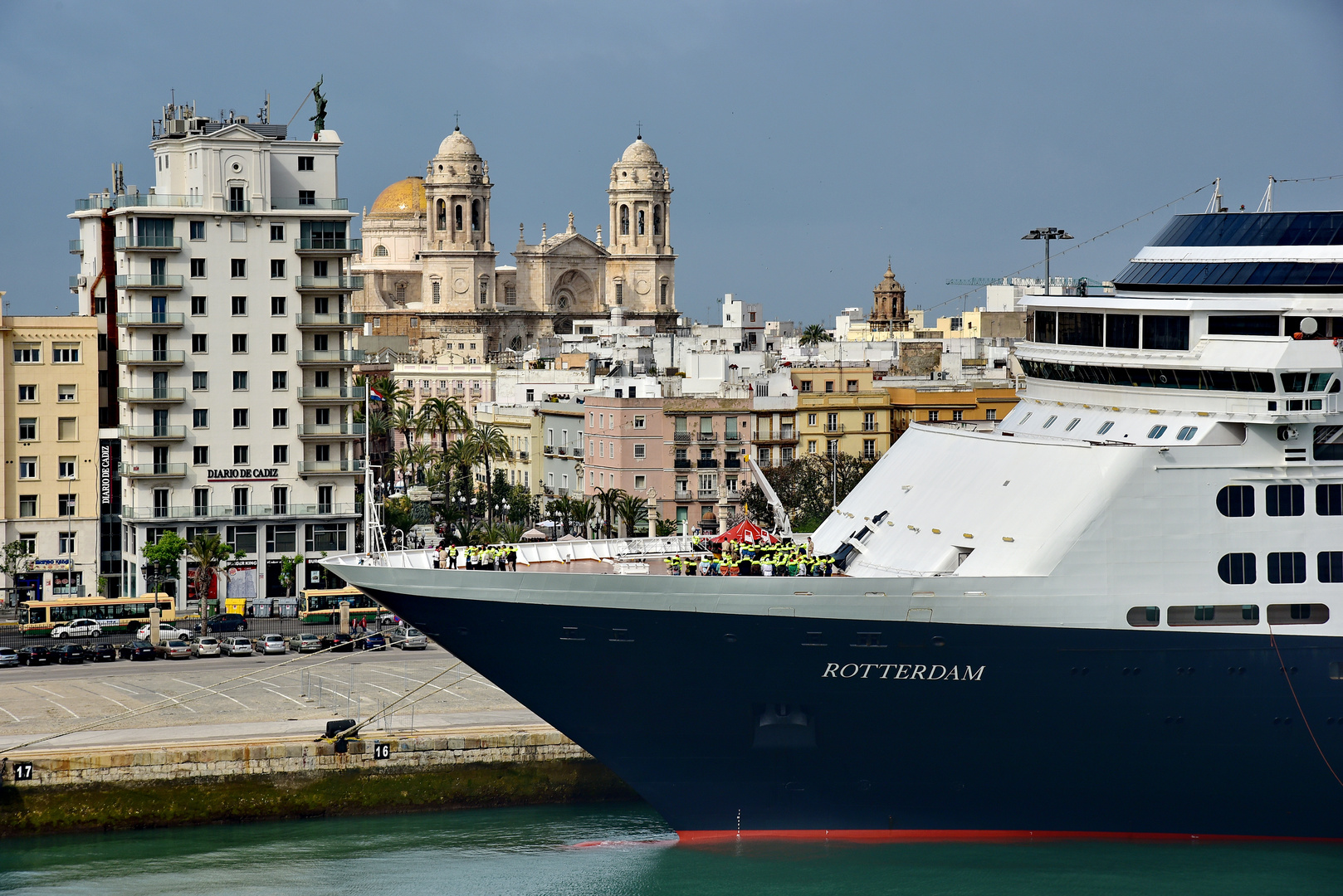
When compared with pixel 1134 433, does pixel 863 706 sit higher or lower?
lower

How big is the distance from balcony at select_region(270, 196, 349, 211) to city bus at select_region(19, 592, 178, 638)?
12.6 m

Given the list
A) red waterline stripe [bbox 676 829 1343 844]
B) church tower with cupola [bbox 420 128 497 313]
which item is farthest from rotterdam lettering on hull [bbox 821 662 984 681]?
church tower with cupola [bbox 420 128 497 313]

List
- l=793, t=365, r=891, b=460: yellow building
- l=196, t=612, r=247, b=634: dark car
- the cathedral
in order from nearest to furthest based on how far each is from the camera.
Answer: l=196, t=612, r=247, b=634: dark car
l=793, t=365, r=891, b=460: yellow building
the cathedral

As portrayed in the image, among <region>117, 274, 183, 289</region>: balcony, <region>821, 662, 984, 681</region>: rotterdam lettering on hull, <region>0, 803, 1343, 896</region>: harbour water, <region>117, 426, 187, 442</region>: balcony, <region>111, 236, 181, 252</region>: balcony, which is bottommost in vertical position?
<region>0, 803, 1343, 896</region>: harbour water

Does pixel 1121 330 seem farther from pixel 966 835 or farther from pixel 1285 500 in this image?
pixel 966 835

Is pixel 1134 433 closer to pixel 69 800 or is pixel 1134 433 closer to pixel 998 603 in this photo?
pixel 998 603

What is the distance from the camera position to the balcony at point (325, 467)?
62.0 m

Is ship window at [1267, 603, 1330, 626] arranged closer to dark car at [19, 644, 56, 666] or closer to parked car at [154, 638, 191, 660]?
parked car at [154, 638, 191, 660]

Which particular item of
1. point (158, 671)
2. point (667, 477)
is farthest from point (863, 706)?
point (667, 477)

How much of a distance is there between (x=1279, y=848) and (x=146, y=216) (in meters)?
39.9

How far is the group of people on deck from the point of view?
3152 centimetres

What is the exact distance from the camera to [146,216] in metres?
59.7

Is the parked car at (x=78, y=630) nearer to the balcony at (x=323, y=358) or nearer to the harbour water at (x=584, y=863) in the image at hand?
the balcony at (x=323, y=358)

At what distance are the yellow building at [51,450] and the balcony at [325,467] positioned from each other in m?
6.38
